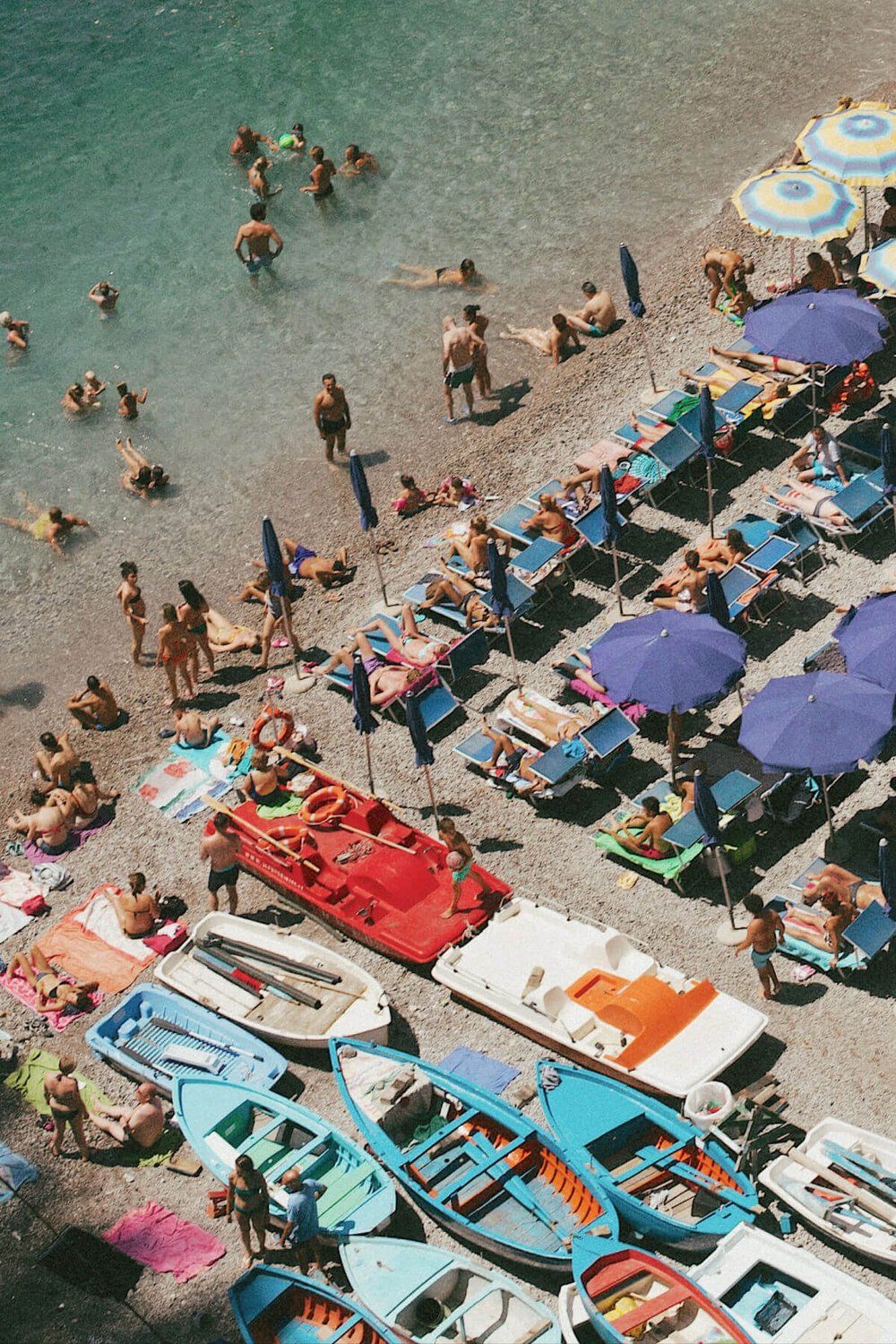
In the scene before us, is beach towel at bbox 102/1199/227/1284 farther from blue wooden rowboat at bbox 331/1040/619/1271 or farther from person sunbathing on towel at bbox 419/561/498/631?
person sunbathing on towel at bbox 419/561/498/631

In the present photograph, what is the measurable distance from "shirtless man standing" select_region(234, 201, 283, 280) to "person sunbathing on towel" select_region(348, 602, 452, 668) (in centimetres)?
1097

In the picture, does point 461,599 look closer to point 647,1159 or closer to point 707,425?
point 707,425

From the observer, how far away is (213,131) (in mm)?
36844

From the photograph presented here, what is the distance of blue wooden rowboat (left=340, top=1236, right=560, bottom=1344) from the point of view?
15125 millimetres

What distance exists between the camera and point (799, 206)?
25.6 metres

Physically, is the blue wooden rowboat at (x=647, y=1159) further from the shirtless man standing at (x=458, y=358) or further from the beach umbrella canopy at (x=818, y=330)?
the shirtless man standing at (x=458, y=358)

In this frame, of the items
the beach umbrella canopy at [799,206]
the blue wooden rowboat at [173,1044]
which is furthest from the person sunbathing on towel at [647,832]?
the beach umbrella canopy at [799,206]

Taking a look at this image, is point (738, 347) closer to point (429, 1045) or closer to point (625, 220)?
point (625, 220)

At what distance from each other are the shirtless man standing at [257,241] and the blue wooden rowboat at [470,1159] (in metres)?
17.9

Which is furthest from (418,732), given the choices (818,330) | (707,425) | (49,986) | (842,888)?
(818,330)

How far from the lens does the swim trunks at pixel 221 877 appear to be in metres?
20.0

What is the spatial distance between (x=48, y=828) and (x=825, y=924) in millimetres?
9010

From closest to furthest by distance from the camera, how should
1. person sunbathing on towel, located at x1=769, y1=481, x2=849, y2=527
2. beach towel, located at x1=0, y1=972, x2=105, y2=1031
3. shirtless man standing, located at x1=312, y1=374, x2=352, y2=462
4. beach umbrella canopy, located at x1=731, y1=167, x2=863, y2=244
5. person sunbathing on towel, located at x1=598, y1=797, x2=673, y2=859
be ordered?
person sunbathing on towel, located at x1=598, y1=797, x2=673, y2=859
beach towel, located at x1=0, y1=972, x2=105, y2=1031
person sunbathing on towel, located at x1=769, y1=481, x2=849, y2=527
beach umbrella canopy, located at x1=731, y1=167, x2=863, y2=244
shirtless man standing, located at x1=312, y1=374, x2=352, y2=462

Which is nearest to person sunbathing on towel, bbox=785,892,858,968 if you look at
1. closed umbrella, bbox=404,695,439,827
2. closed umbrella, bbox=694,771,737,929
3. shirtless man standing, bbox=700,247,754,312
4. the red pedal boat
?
closed umbrella, bbox=694,771,737,929
